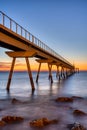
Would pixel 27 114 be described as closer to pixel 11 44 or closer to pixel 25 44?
pixel 11 44

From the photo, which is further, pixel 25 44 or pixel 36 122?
pixel 25 44

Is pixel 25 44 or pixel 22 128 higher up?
pixel 25 44

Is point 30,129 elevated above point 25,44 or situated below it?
below

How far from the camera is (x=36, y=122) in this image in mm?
11781

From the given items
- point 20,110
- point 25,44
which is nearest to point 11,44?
point 25,44

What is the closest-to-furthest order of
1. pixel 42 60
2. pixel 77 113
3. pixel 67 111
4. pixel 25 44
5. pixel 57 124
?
pixel 57 124 → pixel 77 113 → pixel 67 111 → pixel 25 44 → pixel 42 60

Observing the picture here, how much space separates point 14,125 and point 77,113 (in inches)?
183

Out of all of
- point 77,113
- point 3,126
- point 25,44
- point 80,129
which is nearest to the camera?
point 80,129

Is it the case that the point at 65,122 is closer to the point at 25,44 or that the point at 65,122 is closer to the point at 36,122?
the point at 36,122

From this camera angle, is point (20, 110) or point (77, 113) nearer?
point (77, 113)

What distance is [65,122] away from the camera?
41.3 feet

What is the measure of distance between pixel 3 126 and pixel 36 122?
1.71m

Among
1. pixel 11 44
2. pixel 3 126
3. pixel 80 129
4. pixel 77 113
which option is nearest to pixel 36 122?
pixel 3 126

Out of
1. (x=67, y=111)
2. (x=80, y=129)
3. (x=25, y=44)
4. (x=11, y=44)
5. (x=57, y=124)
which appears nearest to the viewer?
(x=80, y=129)
